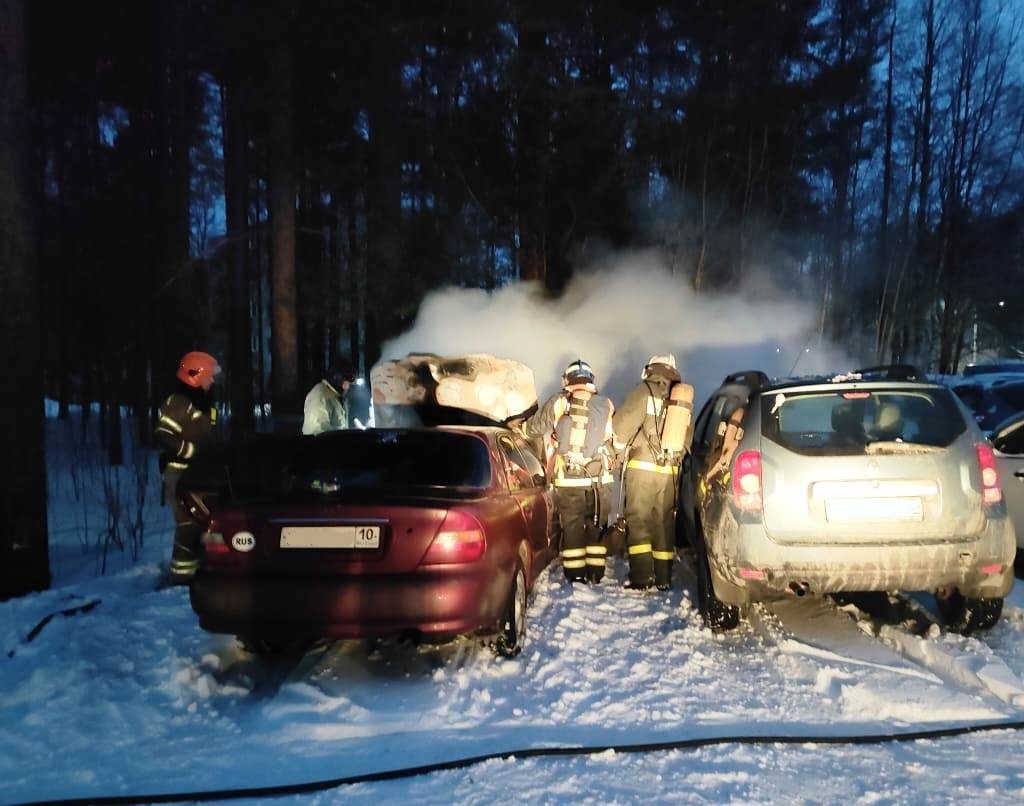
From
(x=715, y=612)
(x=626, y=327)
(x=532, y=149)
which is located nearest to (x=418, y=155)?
(x=532, y=149)

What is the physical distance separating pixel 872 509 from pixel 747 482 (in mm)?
709

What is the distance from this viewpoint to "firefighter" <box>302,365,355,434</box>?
9.19m

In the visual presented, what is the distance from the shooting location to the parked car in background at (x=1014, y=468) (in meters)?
7.21

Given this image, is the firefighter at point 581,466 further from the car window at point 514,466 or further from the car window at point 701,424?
the car window at point 701,424

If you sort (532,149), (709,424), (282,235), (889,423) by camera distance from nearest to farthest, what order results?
(889,423) → (709,424) → (282,235) → (532,149)

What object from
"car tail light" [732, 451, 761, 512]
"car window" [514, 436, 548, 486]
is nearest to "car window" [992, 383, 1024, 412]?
"car window" [514, 436, 548, 486]

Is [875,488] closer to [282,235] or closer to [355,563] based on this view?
[355,563]

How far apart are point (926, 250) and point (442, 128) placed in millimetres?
18973

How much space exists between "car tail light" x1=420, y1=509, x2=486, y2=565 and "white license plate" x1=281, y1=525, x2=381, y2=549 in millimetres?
308

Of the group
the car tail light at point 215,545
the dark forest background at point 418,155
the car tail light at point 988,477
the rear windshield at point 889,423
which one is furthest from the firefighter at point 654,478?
the dark forest background at point 418,155

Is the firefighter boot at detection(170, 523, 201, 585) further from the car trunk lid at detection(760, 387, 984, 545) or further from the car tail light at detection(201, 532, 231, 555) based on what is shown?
the car trunk lid at detection(760, 387, 984, 545)

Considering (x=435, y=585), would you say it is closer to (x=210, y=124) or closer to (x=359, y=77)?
(x=359, y=77)

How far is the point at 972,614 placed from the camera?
5.34 m

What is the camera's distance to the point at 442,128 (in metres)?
19.8
